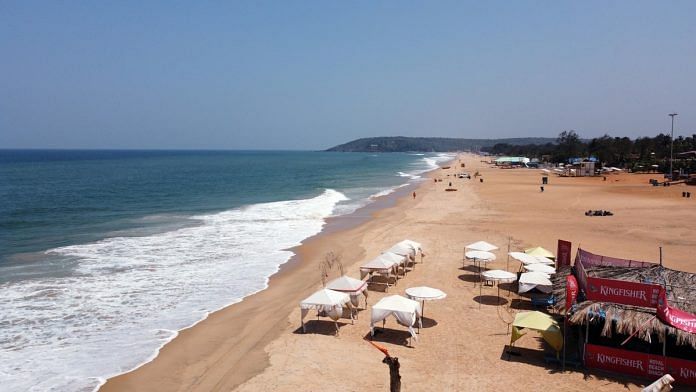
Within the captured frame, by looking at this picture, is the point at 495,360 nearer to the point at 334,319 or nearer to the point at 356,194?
the point at 334,319

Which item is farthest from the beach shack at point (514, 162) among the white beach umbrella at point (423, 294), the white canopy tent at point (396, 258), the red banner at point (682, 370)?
the red banner at point (682, 370)

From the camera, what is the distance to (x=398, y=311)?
13469 millimetres

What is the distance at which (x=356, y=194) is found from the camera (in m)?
54.2

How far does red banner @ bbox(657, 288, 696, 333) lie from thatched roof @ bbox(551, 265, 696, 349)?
0.10m

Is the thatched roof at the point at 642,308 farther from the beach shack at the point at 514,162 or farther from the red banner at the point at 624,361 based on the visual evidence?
the beach shack at the point at 514,162

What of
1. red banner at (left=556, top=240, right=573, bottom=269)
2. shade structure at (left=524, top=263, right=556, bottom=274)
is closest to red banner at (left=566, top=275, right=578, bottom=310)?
shade structure at (left=524, top=263, right=556, bottom=274)

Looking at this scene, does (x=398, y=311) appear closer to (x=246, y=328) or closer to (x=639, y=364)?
(x=246, y=328)

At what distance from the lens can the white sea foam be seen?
12492 millimetres

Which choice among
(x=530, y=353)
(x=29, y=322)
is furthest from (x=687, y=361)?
(x=29, y=322)

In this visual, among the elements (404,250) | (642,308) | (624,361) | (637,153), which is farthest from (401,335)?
(637,153)

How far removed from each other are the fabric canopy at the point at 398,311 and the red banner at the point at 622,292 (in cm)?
459

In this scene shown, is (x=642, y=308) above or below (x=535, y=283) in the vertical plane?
above

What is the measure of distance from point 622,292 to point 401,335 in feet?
19.6

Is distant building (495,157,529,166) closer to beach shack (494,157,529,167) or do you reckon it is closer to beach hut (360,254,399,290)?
beach shack (494,157,529,167)
